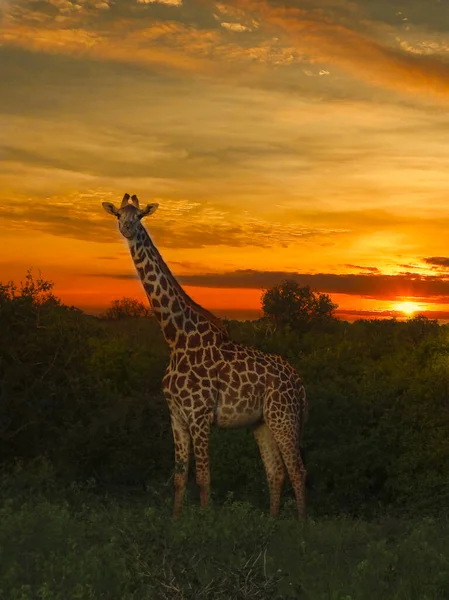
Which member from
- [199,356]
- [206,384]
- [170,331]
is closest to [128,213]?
[170,331]

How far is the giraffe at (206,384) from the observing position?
13617 millimetres

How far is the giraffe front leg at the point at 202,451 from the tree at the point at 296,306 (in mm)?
31130

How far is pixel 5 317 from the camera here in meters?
18.9

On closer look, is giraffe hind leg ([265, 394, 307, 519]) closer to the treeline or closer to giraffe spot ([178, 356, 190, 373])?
giraffe spot ([178, 356, 190, 373])

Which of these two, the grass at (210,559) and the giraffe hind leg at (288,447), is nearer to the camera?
the grass at (210,559)

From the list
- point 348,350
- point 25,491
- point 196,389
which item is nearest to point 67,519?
point 196,389

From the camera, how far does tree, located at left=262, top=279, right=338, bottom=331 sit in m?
45.0

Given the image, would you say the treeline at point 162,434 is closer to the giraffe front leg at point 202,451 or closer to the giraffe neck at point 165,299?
the giraffe front leg at point 202,451

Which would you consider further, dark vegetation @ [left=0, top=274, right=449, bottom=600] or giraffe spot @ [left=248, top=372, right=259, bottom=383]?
giraffe spot @ [left=248, top=372, right=259, bottom=383]

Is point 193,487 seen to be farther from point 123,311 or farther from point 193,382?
point 123,311

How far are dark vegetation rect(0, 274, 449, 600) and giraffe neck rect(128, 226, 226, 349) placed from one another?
253 centimetres

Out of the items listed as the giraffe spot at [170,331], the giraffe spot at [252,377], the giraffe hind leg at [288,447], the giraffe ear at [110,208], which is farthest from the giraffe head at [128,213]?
the giraffe hind leg at [288,447]

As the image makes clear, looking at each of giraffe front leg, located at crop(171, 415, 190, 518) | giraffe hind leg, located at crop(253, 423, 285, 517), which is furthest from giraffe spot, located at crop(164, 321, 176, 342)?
giraffe hind leg, located at crop(253, 423, 285, 517)

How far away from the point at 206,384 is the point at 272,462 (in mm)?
1777
